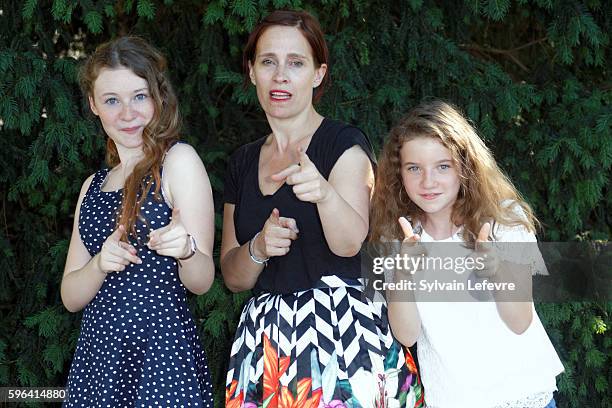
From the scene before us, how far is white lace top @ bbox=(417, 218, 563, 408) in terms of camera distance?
2006 mm

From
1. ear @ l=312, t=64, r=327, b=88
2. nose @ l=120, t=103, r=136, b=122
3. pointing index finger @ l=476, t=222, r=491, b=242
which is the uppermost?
ear @ l=312, t=64, r=327, b=88

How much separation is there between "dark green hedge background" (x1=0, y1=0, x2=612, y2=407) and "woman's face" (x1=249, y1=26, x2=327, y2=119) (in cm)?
95

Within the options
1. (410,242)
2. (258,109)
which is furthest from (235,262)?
(258,109)

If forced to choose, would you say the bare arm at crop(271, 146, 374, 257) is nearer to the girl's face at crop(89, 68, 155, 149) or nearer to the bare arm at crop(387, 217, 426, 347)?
the bare arm at crop(387, 217, 426, 347)

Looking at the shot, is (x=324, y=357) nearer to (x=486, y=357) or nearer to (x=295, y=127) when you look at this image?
(x=486, y=357)

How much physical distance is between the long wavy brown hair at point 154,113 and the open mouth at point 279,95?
0.32 metres

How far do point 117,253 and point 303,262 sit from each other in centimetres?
52

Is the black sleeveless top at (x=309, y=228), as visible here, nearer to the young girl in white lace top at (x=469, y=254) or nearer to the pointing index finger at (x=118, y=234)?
the young girl in white lace top at (x=469, y=254)

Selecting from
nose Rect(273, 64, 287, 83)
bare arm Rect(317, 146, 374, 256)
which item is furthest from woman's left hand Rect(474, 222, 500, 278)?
nose Rect(273, 64, 287, 83)

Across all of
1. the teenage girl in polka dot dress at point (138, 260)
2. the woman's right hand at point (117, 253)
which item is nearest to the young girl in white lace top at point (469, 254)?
the teenage girl in polka dot dress at point (138, 260)

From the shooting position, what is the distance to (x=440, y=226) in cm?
215

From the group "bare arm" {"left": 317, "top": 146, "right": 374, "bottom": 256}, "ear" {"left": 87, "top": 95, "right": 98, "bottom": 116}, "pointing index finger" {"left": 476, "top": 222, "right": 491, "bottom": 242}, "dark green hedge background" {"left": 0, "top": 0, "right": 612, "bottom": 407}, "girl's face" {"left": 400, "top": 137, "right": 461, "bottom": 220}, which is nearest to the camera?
"pointing index finger" {"left": 476, "top": 222, "right": 491, "bottom": 242}

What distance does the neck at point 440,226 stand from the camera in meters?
2.13

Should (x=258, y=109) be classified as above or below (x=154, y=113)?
above
